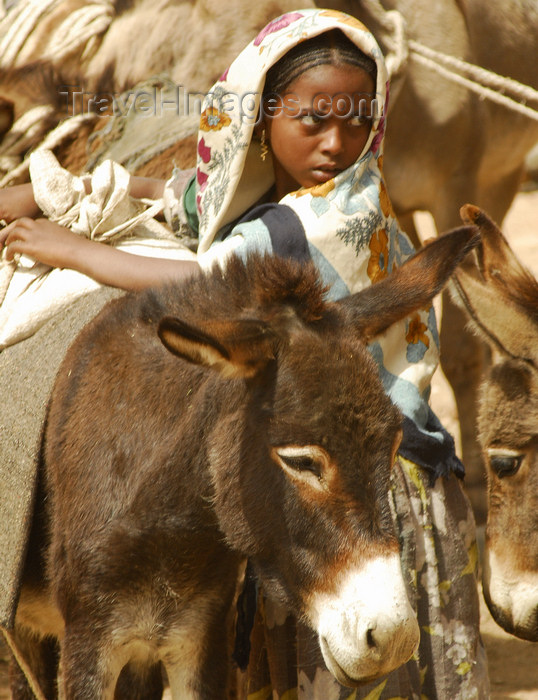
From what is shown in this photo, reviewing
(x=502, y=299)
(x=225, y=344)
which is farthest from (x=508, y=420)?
(x=225, y=344)

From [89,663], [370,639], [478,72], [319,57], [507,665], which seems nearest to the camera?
[370,639]

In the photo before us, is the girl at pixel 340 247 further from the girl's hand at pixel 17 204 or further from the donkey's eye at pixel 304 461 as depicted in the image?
the donkey's eye at pixel 304 461

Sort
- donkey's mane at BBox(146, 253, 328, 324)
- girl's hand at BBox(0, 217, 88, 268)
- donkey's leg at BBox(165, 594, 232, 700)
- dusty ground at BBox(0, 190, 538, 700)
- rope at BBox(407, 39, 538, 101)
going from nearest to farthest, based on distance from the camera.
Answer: donkey's mane at BBox(146, 253, 328, 324) → donkey's leg at BBox(165, 594, 232, 700) → girl's hand at BBox(0, 217, 88, 268) → rope at BBox(407, 39, 538, 101) → dusty ground at BBox(0, 190, 538, 700)

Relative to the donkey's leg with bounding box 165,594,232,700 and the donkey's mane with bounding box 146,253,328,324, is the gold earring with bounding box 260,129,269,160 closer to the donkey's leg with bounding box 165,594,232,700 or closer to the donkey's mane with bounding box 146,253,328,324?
the donkey's mane with bounding box 146,253,328,324

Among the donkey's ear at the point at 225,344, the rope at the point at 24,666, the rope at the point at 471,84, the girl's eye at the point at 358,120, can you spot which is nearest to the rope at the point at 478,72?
the rope at the point at 471,84

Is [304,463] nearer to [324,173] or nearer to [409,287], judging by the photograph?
[409,287]

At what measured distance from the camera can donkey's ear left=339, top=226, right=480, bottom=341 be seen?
1973 mm

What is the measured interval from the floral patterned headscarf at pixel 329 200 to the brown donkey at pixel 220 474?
0.82 feet

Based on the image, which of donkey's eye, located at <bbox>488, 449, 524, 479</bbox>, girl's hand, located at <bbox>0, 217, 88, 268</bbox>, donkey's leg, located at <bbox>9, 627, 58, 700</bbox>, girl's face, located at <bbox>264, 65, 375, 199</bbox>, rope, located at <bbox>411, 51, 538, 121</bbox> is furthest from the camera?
rope, located at <bbox>411, 51, 538, 121</bbox>

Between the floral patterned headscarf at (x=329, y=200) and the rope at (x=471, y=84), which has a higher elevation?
the floral patterned headscarf at (x=329, y=200)

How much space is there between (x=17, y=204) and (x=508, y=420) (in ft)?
5.03

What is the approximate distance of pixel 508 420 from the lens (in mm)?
2592

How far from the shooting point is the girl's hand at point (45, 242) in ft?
8.07

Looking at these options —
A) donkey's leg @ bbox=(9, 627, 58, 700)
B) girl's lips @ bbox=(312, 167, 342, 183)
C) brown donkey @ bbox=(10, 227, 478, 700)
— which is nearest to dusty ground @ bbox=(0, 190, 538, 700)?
donkey's leg @ bbox=(9, 627, 58, 700)
